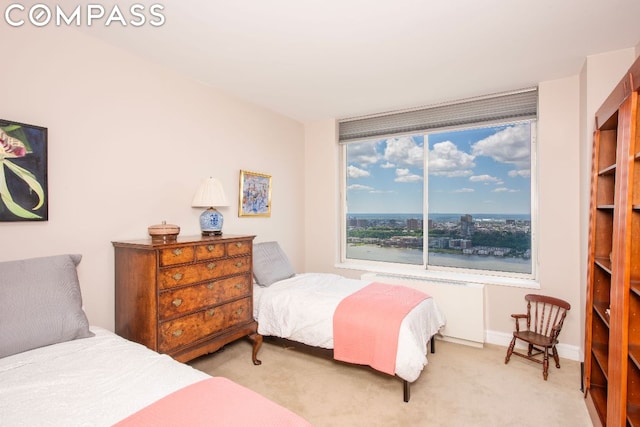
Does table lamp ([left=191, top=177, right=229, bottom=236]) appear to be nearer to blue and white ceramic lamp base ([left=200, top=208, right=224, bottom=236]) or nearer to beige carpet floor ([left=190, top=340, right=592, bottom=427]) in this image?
blue and white ceramic lamp base ([left=200, top=208, right=224, bottom=236])

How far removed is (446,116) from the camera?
3.82 metres

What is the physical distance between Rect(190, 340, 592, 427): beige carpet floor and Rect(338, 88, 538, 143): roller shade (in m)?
2.53

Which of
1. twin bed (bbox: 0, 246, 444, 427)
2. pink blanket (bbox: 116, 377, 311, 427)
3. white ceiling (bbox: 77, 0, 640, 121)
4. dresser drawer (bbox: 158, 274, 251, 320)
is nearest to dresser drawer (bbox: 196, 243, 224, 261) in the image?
dresser drawer (bbox: 158, 274, 251, 320)

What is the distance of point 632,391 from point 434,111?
3125 mm

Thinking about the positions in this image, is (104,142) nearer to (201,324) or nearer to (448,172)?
(201,324)

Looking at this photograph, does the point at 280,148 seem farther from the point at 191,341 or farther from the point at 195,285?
the point at 191,341

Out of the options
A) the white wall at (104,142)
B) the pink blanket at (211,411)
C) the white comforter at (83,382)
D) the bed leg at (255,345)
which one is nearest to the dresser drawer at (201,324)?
the bed leg at (255,345)

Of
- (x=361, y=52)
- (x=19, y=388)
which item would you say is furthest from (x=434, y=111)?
(x=19, y=388)

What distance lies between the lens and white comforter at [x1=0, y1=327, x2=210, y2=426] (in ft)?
3.87

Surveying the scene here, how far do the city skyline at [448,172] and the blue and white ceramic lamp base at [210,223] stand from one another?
2211 mm

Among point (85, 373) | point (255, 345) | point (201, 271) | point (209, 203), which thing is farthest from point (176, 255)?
point (255, 345)

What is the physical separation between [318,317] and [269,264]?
97cm

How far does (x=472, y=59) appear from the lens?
273cm

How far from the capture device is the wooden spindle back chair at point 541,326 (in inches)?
110
